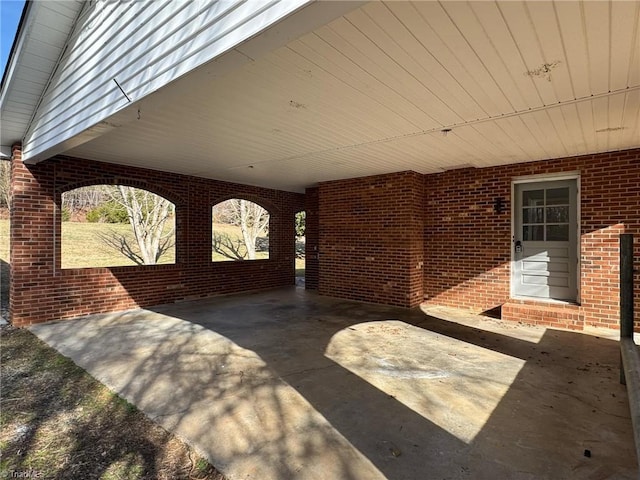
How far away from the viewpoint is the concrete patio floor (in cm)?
205

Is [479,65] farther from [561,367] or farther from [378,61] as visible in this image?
[561,367]

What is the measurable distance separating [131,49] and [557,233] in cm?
632

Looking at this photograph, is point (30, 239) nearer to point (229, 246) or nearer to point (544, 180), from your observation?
point (544, 180)

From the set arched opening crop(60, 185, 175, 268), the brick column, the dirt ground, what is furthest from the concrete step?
arched opening crop(60, 185, 175, 268)

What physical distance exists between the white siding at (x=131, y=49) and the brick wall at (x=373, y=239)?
5001 millimetres

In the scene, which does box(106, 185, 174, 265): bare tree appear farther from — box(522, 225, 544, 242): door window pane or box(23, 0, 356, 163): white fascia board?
box(522, 225, 544, 242): door window pane

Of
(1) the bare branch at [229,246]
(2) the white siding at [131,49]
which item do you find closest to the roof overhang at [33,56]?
(2) the white siding at [131,49]

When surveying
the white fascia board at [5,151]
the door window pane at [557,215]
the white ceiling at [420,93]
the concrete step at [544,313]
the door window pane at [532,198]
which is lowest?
the concrete step at [544,313]

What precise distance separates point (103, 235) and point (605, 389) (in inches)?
550

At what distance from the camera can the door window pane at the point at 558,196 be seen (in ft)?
18.3

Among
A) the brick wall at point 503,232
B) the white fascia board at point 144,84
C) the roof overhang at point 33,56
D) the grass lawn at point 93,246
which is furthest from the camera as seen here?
A: the grass lawn at point 93,246

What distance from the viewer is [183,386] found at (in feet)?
9.89

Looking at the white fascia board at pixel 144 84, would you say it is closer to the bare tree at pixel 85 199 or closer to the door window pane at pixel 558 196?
the door window pane at pixel 558 196

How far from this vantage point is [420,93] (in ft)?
9.98
